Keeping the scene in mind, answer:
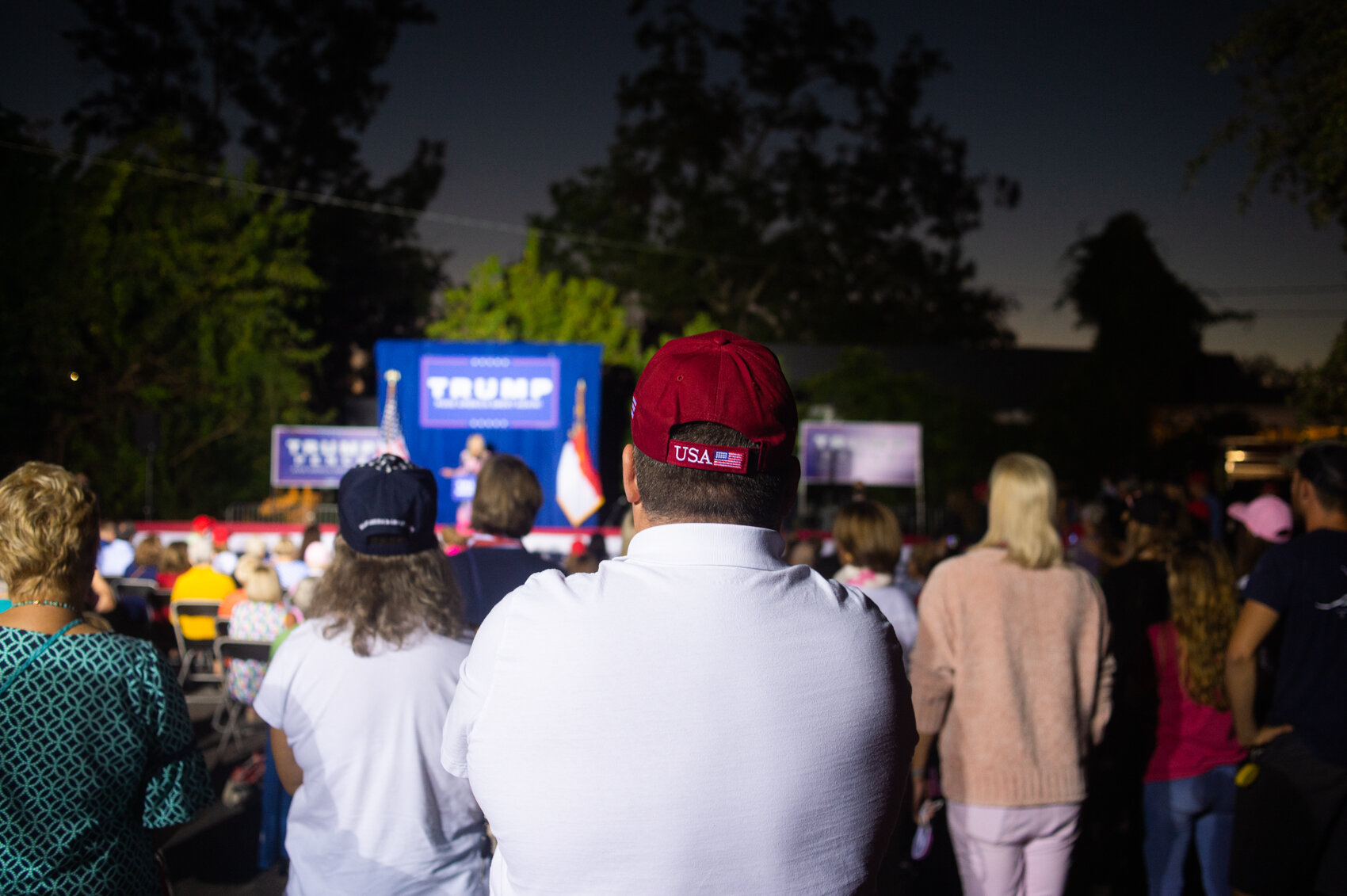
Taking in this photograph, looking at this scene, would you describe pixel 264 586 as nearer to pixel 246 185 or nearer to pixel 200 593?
pixel 200 593

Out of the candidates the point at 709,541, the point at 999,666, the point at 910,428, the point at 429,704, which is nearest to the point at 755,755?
the point at 709,541

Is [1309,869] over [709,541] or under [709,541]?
under

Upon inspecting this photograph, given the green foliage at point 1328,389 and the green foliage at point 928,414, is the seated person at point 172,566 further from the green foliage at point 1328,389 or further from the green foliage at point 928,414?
the green foliage at point 928,414

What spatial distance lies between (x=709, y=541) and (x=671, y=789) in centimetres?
28

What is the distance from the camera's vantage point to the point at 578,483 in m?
14.6

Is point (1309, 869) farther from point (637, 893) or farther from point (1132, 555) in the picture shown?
point (637, 893)

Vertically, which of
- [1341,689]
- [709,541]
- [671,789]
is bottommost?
[1341,689]

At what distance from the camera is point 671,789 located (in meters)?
0.96

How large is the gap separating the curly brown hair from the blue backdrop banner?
505 inches

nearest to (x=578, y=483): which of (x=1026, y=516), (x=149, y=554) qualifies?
(x=149, y=554)

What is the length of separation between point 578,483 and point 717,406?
1359 cm

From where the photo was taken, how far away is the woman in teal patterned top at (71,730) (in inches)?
64.5

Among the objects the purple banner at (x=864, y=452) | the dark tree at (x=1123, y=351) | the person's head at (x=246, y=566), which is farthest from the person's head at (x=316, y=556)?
the dark tree at (x=1123, y=351)

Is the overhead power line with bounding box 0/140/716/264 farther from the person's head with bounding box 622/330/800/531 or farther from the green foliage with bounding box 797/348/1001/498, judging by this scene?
the person's head with bounding box 622/330/800/531
